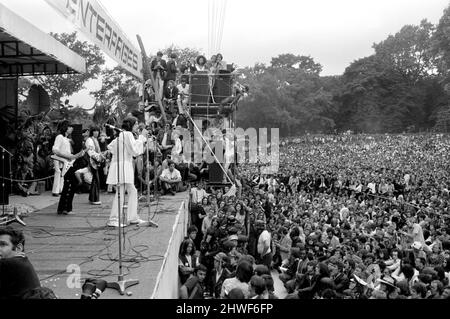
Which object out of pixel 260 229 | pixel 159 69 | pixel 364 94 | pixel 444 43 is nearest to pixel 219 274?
pixel 260 229

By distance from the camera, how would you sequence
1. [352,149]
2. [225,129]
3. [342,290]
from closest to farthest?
[342,290], [225,129], [352,149]

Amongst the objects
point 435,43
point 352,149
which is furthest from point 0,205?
point 435,43

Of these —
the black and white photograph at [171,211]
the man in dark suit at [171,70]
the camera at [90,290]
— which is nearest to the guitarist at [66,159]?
the black and white photograph at [171,211]

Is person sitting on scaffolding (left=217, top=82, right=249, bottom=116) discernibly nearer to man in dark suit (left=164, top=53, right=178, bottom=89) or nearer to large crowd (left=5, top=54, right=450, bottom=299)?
large crowd (left=5, top=54, right=450, bottom=299)

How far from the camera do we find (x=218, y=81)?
15.2 metres

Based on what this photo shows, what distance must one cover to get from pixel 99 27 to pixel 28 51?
6649mm

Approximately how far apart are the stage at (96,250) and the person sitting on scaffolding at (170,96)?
578cm

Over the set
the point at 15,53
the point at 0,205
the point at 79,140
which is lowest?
the point at 0,205

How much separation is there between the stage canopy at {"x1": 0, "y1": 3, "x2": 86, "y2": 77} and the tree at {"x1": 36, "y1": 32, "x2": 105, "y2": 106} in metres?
22.9

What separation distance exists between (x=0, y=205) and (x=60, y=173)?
1975 millimetres

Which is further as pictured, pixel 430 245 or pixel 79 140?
pixel 430 245

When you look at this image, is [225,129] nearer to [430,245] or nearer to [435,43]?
[430,245]

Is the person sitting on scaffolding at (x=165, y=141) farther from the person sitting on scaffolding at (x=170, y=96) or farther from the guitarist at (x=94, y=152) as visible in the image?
the guitarist at (x=94, y=152)

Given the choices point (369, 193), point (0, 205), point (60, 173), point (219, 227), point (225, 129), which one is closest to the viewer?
point (0, 205)
